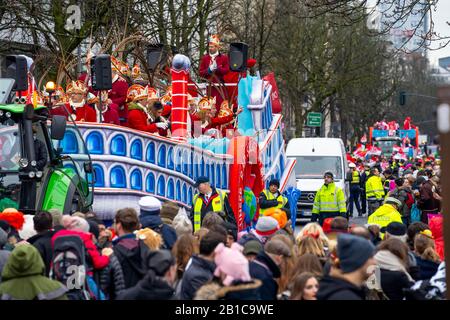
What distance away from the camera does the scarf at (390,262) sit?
9.23 m

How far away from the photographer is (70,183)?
15.2 m

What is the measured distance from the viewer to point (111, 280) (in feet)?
29.8

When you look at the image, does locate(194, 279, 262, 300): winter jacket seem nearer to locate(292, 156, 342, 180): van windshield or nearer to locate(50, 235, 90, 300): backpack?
locate(50, 235, 90, 300): backpack

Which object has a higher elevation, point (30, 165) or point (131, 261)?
point (30, 165)

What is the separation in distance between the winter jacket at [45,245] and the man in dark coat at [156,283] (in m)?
1.79

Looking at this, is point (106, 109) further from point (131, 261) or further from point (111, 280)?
point (111, 280)

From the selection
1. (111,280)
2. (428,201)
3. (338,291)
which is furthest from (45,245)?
(428,201)

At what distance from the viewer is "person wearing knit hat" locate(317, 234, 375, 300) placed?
692 cm

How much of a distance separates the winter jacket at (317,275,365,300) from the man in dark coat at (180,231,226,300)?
141cm

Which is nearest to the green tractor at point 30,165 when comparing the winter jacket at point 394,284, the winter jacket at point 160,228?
the winter jacket at point 160,228

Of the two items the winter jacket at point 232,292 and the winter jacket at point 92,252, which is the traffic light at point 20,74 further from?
the winter jacket at point 232,292

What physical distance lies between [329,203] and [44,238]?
12.4 metres

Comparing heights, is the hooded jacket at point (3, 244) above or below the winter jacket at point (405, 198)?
above

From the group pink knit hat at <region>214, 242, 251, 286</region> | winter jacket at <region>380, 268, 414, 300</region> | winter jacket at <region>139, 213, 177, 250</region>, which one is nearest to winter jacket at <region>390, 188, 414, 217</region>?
winter jacket at <region>139, 213, 177, 250</region>
